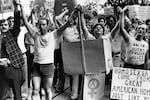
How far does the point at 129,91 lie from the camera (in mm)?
2564

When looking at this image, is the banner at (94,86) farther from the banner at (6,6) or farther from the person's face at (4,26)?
the banner at (6,6)

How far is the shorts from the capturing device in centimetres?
Result: 280

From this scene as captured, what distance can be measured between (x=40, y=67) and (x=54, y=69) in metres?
0.16

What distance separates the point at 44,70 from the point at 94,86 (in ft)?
1.95

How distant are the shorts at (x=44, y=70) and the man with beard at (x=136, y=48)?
0.85 meters

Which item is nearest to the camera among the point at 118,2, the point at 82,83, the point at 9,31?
the point at 118,2

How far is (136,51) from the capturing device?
2490 millimetres

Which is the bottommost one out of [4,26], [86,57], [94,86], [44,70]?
[94,86]

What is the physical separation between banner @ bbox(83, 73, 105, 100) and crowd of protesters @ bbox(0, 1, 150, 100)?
81mm

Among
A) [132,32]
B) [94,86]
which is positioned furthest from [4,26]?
[132,32]

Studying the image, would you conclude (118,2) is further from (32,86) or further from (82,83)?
(32,86)

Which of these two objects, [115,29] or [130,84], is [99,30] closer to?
[115,29]

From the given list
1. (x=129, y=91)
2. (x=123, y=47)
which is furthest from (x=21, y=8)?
(x=129, y=91)

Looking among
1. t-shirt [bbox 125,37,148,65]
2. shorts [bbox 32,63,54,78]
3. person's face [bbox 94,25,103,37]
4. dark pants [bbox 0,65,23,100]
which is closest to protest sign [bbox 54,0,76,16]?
person's face [bbox 94,25,103,37]
